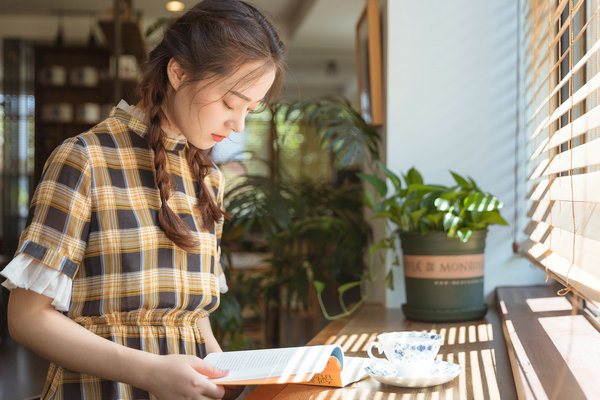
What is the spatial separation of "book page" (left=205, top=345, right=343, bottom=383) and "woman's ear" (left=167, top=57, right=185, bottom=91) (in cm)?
49

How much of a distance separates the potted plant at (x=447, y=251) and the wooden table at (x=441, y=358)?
0.16 feet

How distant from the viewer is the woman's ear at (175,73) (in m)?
1.14

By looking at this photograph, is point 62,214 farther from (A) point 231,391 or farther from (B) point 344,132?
(B) point 344,132

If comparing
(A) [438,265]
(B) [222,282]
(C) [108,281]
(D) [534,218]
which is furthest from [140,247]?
Answer: (D) [534,218]

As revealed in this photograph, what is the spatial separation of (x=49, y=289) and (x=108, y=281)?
0.11 metres

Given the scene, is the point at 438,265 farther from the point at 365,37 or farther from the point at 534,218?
the point at 365,37

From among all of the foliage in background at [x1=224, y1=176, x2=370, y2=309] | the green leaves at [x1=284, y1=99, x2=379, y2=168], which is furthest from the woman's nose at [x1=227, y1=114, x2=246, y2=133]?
the foliage in background at [x1=224, y1=176, x2=370, y2=309]

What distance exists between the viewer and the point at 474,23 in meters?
1.92

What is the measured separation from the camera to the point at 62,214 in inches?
39.5

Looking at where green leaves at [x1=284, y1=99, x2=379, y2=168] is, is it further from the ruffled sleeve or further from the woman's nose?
the ruffled sleeve

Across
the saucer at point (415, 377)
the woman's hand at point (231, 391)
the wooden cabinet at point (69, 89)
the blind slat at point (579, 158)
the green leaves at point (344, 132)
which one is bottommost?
the woman's hand at point (231, 391)

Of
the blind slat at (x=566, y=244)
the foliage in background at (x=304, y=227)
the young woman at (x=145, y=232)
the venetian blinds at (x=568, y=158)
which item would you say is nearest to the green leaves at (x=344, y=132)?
the foliage in background at (x=304, y=227)

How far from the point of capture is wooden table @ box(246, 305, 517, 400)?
3.50 ft

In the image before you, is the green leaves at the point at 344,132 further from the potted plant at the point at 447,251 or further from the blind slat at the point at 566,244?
the blind slat at the point at 566,244
